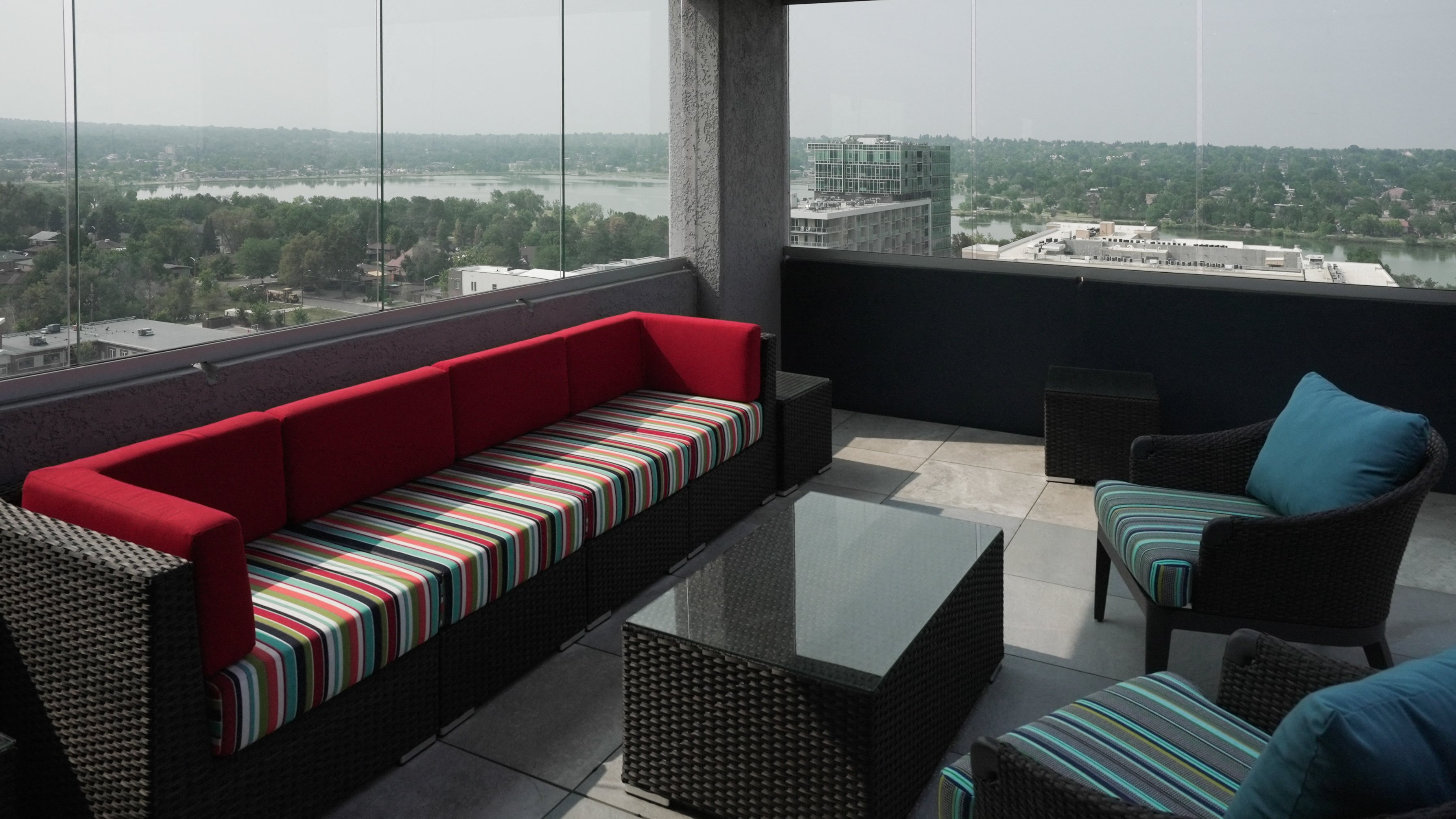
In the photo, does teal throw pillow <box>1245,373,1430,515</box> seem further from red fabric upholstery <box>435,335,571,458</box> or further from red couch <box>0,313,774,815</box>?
red fabric upholstery <box>435,335,571,458</box>

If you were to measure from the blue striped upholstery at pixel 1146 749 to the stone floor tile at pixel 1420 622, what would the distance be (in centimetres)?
172

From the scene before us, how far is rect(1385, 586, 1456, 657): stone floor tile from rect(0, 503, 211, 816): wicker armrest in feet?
Answer: 11.5

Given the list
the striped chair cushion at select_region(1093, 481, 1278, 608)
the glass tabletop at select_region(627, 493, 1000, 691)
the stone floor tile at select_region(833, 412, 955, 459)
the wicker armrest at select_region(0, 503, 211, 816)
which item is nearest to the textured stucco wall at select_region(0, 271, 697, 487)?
the wicker armrest at select_region(0, 503, 211, 816)

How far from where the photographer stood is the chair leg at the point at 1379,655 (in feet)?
10.8

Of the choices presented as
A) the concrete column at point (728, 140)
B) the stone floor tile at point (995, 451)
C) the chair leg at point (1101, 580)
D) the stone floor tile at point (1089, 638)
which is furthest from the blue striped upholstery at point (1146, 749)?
the concrete column at point (728, 140)

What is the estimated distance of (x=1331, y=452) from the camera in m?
3.30

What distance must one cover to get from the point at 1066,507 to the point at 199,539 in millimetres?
3774

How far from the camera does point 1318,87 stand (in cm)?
534

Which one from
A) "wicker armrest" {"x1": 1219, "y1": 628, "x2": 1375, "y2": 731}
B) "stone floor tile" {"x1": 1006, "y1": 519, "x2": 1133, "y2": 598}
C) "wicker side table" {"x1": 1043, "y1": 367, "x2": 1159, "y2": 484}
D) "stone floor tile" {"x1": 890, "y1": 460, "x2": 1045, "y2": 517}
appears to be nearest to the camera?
"wicker armrest" {"x1": 1219, "y1": 628, "x2": 1375, "y2": 731}

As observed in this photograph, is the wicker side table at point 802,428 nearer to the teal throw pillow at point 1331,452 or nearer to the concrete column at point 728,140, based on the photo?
the concrete column at point 728,140

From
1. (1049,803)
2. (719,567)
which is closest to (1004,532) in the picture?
(719,567)

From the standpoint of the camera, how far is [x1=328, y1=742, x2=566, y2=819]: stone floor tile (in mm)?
2799

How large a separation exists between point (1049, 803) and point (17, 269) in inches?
118

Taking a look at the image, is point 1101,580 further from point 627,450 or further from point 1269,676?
point 627,450
